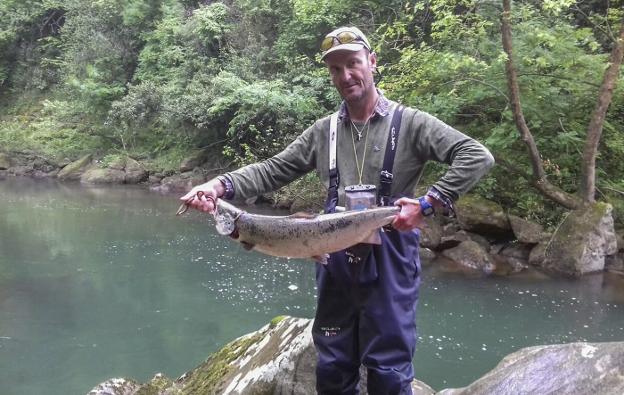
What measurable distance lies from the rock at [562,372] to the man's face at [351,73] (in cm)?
206

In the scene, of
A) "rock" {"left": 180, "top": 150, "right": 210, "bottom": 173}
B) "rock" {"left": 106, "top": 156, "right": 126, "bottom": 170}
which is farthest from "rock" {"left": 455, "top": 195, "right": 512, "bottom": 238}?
"rock" {"left": 106, "top": 156, "right": 126, "bottom": 170}

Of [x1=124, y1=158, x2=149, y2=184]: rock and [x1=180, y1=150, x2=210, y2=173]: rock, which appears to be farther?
[x1=124, y1=158, x2=149, y2=184]: rock

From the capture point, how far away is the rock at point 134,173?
2233cm

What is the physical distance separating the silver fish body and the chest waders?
0.39ft

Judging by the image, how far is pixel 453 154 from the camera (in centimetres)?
249

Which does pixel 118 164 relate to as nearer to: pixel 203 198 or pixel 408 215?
pixel 203 198

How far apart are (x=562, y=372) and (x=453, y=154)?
1.69 m

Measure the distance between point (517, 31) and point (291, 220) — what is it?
952 centimetres

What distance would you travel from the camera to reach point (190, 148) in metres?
22.3

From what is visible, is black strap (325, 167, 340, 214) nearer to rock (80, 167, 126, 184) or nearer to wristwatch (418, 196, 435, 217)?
wristwatch (418, 196, 435, 217)

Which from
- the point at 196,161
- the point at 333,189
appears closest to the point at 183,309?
the point at 333,189

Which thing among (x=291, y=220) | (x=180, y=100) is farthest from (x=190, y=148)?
(x=291, y=220)

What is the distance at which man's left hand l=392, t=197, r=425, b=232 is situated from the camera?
7.93 feet

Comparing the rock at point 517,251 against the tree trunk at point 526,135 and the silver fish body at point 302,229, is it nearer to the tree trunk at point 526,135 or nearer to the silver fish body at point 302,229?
the tree trunk at point 526,135
